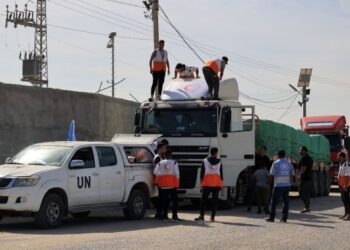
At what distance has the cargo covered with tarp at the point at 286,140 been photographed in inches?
809

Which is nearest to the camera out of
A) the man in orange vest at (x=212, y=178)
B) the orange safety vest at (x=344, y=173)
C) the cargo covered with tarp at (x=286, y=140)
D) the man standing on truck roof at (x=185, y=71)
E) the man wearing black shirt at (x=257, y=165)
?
the man in orange vest at (x=212, y=178)

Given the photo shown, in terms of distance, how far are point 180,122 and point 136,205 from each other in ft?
11.9

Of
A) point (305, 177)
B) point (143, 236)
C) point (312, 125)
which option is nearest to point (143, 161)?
point (143, 236)

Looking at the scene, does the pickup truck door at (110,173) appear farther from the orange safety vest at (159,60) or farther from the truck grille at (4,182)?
the orange safety vest at (159,60)

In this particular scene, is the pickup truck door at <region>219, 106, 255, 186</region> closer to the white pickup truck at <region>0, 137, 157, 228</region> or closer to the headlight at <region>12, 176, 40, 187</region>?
the white pickup truck at <region>0, 137, 157, 228</region>

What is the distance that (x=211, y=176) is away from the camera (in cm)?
1554

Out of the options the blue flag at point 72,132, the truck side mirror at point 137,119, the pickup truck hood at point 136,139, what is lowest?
the pickup truck hood at point 136,139

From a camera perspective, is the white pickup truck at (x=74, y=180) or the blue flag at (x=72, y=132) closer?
the white pickup truck at (x=74, y=180)

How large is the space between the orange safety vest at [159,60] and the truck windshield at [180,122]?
208 centimetres

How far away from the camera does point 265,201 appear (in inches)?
697

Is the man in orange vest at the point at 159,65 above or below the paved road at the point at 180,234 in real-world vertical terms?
above

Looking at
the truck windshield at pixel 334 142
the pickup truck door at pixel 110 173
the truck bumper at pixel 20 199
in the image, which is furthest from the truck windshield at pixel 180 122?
the truck windshield at pixel 334 142

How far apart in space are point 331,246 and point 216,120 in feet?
23.2

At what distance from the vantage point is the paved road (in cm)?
1095
